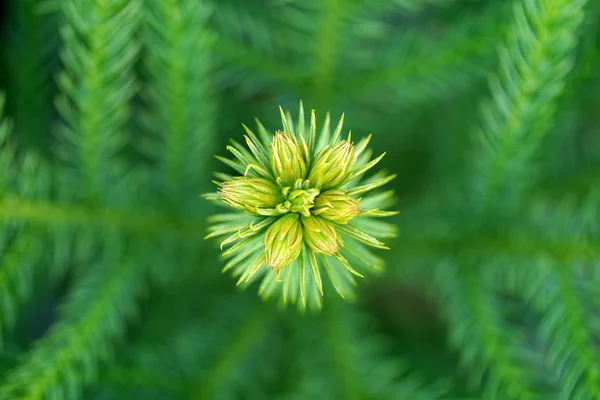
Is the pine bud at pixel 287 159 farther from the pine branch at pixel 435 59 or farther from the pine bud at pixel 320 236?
the pine branch at pixel 435 59

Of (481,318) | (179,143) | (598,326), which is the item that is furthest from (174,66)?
(598,326)

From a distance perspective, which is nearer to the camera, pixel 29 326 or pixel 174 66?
pixel 174 66

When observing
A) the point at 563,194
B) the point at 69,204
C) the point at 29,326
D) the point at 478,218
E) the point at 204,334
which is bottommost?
the point at 29,326

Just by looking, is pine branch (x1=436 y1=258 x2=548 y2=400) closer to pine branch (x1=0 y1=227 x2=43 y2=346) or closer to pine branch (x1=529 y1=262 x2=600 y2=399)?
pine branch (x1=529 y1=262 x2=600 y2=399)

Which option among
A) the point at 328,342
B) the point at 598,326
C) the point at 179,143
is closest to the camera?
the point at 598,326

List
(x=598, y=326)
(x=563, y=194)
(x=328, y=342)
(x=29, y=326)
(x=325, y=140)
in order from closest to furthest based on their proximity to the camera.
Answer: (x=325, y=140), (x=598, y=326), (x=328, y=342), (x=563, y=194), (x=29, y=326)

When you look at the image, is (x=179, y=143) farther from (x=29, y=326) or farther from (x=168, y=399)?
(x=29, y=326)

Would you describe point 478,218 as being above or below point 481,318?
above

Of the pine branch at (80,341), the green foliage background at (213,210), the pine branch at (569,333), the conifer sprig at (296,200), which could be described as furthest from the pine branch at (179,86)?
the pine branch at (569,333)
